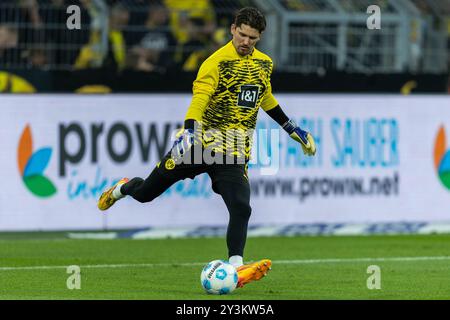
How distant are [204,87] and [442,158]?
7.65 meters

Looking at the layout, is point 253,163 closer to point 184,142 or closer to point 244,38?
point 244,38

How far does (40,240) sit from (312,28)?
5574mm

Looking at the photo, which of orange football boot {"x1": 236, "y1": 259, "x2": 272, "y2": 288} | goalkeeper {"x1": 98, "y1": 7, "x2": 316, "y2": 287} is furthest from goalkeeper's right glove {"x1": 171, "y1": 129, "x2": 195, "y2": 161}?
orange football boot {"x1": 236, "y1": 259, "x2": 272, "y2": 288}

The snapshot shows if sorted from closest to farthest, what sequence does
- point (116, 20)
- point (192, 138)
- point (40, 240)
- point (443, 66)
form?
1. point (192, 138)
2. point (40, 240)
3. point (116, 20)
4. point (443, 66)

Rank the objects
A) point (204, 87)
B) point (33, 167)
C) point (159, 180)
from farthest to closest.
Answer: point (33, 167) < point (159, 180) < point (204, 87)

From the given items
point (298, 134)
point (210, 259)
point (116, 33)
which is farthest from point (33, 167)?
Result: point (298, 134)

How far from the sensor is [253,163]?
54.4 feet

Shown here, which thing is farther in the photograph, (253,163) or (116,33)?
(116,33)

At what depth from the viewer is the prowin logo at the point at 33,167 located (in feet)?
54.3

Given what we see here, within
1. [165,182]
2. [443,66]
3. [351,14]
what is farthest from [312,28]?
[165,182]

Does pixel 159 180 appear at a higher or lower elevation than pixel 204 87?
lower

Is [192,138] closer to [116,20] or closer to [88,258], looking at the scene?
[88,258]

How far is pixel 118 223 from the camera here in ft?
55.3

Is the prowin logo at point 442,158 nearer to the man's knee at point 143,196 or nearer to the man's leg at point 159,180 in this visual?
the man's leg at point 159,180
